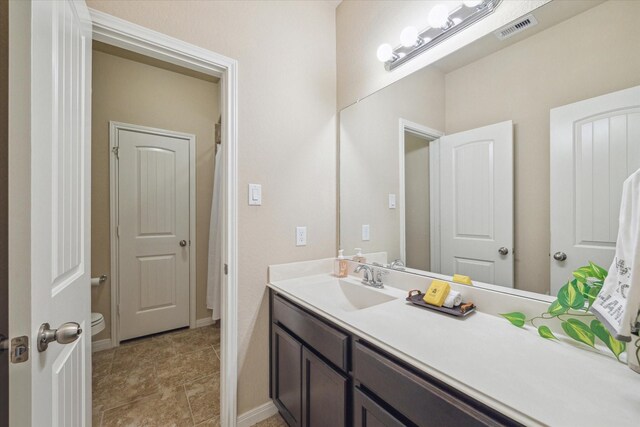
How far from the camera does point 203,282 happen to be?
9.74 feet

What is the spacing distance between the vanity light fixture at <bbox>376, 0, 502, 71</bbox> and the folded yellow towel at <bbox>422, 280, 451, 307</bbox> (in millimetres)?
1153

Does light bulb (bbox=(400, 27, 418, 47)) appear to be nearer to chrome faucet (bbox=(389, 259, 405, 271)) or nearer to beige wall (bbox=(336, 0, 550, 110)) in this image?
beige wall (bbox=(336, 0, 550, 110))

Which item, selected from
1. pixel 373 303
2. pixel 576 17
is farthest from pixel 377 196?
pixel 576 17

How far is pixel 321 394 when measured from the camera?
1.13m

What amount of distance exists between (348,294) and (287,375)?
0.54 meters

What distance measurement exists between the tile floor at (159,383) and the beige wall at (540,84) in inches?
64.9

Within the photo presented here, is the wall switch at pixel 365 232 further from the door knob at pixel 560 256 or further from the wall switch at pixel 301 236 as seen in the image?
the door knob at pixel 560 256

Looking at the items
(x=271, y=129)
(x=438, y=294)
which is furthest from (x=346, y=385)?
(x=271, y=129)

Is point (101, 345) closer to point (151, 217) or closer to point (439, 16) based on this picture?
point (151, 217)

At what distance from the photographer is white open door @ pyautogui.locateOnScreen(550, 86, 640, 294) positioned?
82cm

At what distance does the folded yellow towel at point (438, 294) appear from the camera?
113 centimetres

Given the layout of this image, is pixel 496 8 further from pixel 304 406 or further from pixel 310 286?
pixel 304 406

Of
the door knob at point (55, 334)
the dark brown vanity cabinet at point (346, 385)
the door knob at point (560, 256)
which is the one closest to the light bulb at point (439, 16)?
the door knob at point (560, 256)

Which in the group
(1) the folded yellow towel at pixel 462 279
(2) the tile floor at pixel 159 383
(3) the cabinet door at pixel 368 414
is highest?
(1) the folded yellow towel at pixel 462 279
